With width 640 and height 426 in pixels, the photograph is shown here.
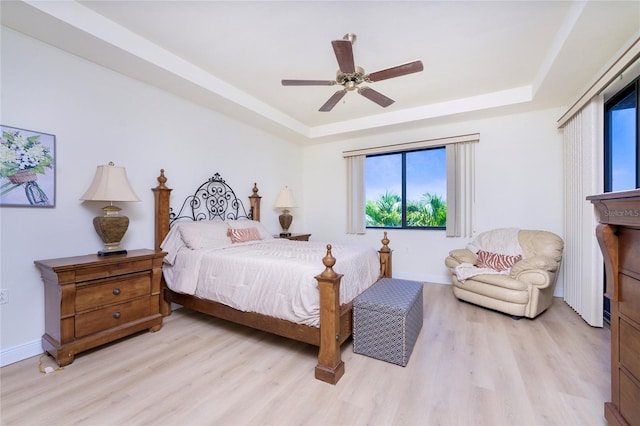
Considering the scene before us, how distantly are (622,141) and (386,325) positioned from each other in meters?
2.98

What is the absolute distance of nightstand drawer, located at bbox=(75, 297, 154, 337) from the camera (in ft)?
6.84

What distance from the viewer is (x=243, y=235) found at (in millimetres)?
3369

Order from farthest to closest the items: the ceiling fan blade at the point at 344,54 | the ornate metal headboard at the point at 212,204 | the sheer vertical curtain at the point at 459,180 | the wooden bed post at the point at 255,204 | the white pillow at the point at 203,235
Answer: the wooden bed post at the point at 255,204 < the sheer vertical curtain at the point at 459,180 < the ornate metal headboard at the point at 212,204 < the white pillow at the point at 203,235 < the ceiling fan blade at the point at 344,54

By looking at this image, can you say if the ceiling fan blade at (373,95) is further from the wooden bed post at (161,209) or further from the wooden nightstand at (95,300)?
the wooden nightstand at (95,300)

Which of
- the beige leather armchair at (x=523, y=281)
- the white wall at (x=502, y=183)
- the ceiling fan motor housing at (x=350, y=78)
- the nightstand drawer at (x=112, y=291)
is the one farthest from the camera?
the white wall at (x=502, y=183)

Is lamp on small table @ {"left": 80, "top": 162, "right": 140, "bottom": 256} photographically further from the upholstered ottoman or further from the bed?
the upholstered ottoman

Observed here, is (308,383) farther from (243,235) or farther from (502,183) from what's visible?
(502,183)

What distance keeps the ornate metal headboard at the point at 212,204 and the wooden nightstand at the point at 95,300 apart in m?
0.88

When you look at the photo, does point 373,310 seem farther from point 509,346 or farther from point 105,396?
point 105,396

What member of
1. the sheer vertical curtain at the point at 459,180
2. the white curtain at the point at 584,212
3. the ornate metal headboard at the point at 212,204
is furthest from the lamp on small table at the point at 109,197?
→ the white curtain at the point at 584,212

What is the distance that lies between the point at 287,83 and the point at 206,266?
1841 millimetres

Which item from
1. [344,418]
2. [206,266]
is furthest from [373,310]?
[206,266]

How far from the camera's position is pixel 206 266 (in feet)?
8.41

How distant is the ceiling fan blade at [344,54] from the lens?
1.78 meters
